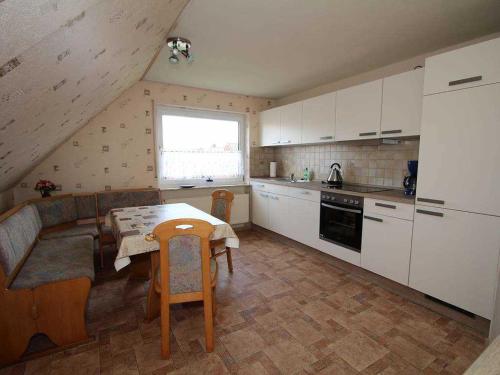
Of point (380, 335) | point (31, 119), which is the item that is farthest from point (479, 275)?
point (31, 119)

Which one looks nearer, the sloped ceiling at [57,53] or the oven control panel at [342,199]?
the sloped ceiling at [57,53]

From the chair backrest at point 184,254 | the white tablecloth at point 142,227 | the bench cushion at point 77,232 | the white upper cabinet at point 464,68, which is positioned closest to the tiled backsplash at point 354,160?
the white upper cabinet at point 464,68

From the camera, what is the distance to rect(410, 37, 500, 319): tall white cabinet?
1.77 m

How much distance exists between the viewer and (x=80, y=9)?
964mm

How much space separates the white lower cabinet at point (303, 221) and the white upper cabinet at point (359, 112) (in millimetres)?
923

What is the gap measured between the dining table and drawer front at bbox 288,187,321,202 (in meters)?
1.45

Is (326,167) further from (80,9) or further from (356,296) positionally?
(80,9)

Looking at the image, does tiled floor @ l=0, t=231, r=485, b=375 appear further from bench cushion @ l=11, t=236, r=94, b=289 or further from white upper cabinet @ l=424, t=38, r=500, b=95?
white upper cabinet @ l=424, t=38, r=500, b=95

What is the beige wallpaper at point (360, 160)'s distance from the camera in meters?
2.89

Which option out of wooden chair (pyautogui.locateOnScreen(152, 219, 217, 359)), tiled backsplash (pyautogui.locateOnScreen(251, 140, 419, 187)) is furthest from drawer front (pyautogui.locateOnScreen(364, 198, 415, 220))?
wooden chair (pyautogui.locateOnScreen(152, 219, 217, 359))

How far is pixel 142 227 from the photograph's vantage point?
198 cm

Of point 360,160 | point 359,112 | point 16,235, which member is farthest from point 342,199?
point 16,235

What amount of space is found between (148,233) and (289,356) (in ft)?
4.11

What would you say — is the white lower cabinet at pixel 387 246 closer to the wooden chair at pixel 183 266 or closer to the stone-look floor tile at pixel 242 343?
the stone-look floor tile at pixel 242 343
